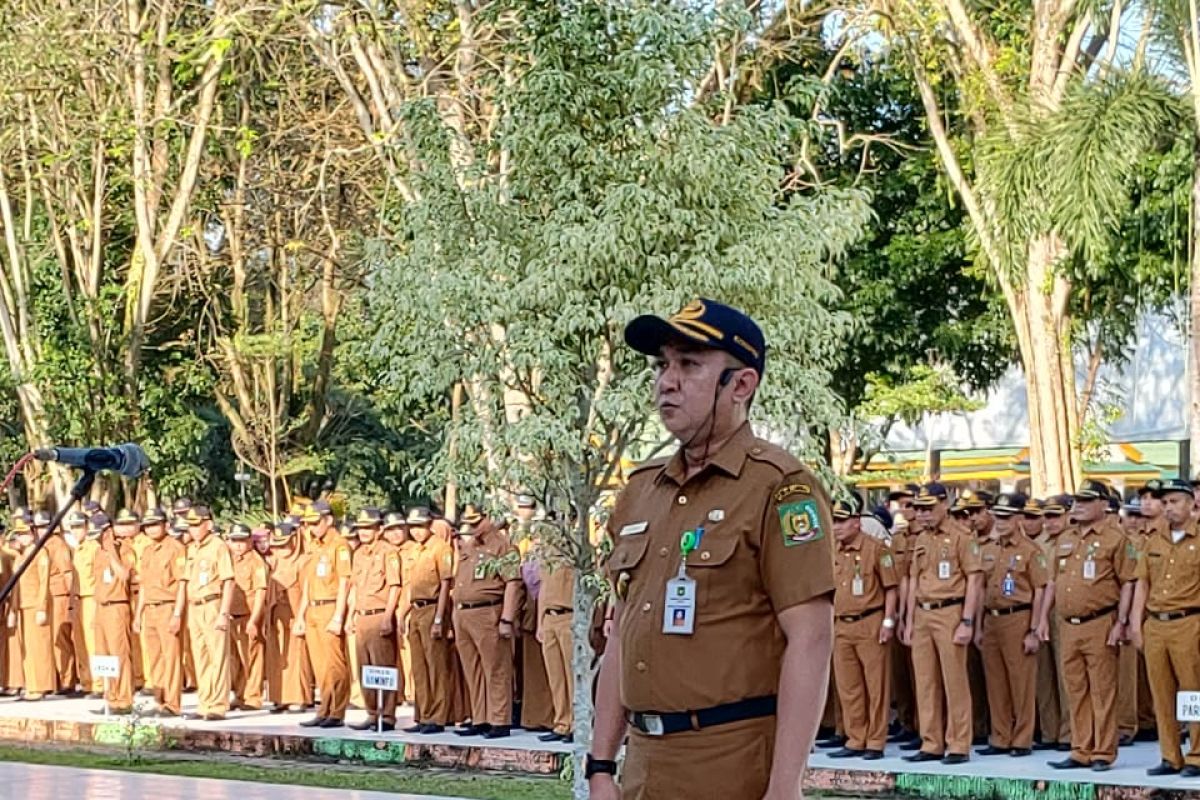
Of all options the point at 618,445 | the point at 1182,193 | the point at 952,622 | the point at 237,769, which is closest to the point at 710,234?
the point at 618,445

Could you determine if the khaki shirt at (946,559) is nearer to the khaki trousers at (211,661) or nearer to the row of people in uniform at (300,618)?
the row of people in uniform at (300,618)

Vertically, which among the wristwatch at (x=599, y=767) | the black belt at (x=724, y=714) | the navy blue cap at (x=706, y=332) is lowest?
the wristwatch at (x=599, y=767)

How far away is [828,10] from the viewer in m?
22.9

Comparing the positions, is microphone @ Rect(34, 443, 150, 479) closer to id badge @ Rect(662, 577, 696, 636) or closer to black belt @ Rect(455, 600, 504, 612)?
id badge @ Rect(662, 577, 696, 636)

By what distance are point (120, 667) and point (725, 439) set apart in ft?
50.8

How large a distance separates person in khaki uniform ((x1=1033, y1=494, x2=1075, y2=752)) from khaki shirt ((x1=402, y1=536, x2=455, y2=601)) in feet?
16.0

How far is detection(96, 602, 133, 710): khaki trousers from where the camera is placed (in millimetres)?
20016

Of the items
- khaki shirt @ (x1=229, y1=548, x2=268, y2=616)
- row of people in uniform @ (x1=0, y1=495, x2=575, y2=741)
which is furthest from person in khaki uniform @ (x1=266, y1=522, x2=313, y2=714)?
khaki shirt @ (x1=229, y1=548, x2=268, y2=616)

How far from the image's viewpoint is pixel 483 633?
685 inches

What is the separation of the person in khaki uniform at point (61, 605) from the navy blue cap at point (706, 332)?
699 inches

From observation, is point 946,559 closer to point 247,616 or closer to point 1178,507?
point 1178,507

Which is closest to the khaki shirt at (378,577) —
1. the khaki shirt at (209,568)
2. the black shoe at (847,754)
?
the khaki shirt at (209,568)

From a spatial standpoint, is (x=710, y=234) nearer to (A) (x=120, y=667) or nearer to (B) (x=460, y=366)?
(B) (x=460, y=366)

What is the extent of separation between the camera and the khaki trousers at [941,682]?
15.2 metres
